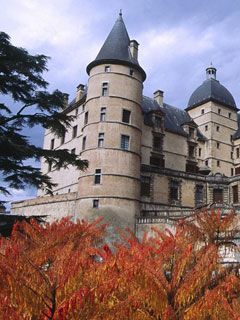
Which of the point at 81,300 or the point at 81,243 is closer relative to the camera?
the point at 81,300

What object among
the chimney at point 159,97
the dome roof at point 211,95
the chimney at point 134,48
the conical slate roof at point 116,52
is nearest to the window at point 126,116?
the conical slate roof at point 116,52

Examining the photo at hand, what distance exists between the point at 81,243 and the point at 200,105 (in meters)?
29.9

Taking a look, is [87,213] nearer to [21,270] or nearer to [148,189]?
[148,189]

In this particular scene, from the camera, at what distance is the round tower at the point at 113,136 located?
1148 inches

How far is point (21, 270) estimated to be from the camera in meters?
6.65

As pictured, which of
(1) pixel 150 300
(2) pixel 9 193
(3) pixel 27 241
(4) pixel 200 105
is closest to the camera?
(1) pixel 150 300

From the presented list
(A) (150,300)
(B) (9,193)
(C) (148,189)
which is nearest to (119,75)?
(C) (148,189)

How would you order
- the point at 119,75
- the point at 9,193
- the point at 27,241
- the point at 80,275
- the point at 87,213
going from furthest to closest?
the point at 119,75, the point at 87,213, the point at 27,241, the point at 9,193, the point at 80,275

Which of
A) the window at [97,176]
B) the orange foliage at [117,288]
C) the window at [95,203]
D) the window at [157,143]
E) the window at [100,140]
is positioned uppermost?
the window at [157,143]

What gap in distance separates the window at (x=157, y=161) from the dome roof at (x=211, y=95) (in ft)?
33.0

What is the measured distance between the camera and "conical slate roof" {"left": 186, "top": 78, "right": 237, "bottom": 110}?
142 feet

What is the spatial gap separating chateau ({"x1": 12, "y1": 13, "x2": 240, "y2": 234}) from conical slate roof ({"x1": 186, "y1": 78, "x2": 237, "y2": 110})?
5.1 inches

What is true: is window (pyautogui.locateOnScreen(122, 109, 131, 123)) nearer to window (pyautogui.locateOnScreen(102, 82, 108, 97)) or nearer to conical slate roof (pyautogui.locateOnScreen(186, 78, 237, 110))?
window (pyautogui.locateOnScreen(102, 82, 108, 97))

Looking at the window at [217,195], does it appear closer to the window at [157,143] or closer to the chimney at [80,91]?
the window at [157,143]
